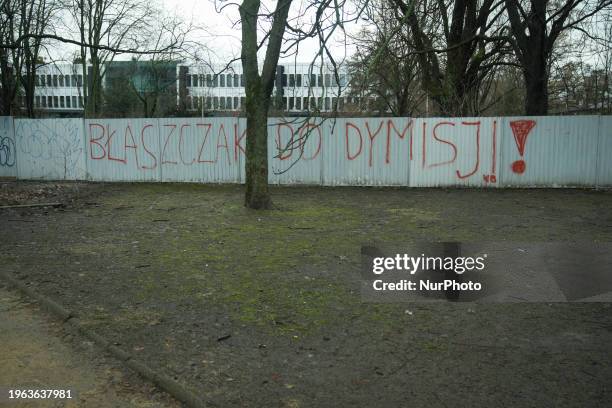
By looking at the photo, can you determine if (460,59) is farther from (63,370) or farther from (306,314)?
(63,370)

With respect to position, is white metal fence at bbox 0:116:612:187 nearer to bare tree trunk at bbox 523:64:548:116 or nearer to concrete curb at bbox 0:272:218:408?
bare tree trunk at bbox 523:64:548:116

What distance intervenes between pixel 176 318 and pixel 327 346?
4.63 ft

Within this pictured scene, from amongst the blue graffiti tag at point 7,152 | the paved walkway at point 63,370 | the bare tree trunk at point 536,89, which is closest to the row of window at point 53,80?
the blue graffiti tag at point 7,152

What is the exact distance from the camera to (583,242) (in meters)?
7.19

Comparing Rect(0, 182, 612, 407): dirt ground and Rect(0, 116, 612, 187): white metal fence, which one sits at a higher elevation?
Rect(0, 116, 612, 187): white metal fence

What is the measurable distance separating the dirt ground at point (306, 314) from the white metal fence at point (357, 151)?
362 centimetres

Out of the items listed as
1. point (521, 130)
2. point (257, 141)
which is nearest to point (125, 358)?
point (257, 141)

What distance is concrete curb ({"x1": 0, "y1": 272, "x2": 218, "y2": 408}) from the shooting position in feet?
10.1

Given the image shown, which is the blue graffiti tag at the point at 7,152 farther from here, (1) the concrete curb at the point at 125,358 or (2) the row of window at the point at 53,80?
(1) the concrete curb at the point at 125,358

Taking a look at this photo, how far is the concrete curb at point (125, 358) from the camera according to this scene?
10.1 feet

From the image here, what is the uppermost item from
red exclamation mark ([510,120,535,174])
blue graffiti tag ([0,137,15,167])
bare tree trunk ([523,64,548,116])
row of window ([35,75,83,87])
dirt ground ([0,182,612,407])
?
row of window ([35,75,83,87])

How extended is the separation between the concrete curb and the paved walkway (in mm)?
51

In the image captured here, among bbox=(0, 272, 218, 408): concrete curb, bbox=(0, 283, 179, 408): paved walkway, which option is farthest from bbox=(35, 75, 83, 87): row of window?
bbox=(0, 283, 179, 408): paved walkway

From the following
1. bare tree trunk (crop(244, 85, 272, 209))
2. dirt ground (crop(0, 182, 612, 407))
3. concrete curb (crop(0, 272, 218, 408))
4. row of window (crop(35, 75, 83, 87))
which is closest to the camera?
concrete curb (crop(0, 272, 218, 408))
